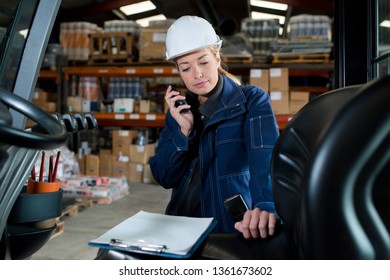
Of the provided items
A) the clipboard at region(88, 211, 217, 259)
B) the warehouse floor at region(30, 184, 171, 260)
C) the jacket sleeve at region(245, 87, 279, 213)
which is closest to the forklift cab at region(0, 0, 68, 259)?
the clipboard at region(88, 211, 217, 259)

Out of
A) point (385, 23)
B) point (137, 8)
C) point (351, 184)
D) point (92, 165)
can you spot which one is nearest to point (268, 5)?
point (137, 8)

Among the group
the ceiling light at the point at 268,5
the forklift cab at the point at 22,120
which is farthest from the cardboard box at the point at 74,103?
the ceiling light at the point at 268,5

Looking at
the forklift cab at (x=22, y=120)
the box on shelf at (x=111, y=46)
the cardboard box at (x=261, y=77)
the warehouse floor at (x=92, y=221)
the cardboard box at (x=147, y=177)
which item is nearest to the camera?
the forklift cab at (x=22, y=120)

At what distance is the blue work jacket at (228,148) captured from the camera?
6.55ft

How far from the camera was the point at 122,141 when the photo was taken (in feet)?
26.0

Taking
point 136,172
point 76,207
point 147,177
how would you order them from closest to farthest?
point 76,207, point 147,177, point 136,172

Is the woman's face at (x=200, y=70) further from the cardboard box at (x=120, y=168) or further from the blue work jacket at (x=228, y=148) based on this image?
the cardboard box at (x=120, y=168)

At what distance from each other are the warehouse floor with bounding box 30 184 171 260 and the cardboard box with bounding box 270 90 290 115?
2.40m

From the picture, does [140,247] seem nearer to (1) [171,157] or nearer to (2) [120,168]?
(1) [171,157]

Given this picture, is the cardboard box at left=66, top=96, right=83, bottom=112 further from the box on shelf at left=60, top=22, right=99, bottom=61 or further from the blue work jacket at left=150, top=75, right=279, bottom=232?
the blue work jacket at left=150, top=75, right=279, bottom=232

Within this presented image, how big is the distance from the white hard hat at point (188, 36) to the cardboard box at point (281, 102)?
514 cm

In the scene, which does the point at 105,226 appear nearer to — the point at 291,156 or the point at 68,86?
the point at 291,156

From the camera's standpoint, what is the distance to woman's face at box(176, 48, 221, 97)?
2.03 m

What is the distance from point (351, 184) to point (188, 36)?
1464 mm
